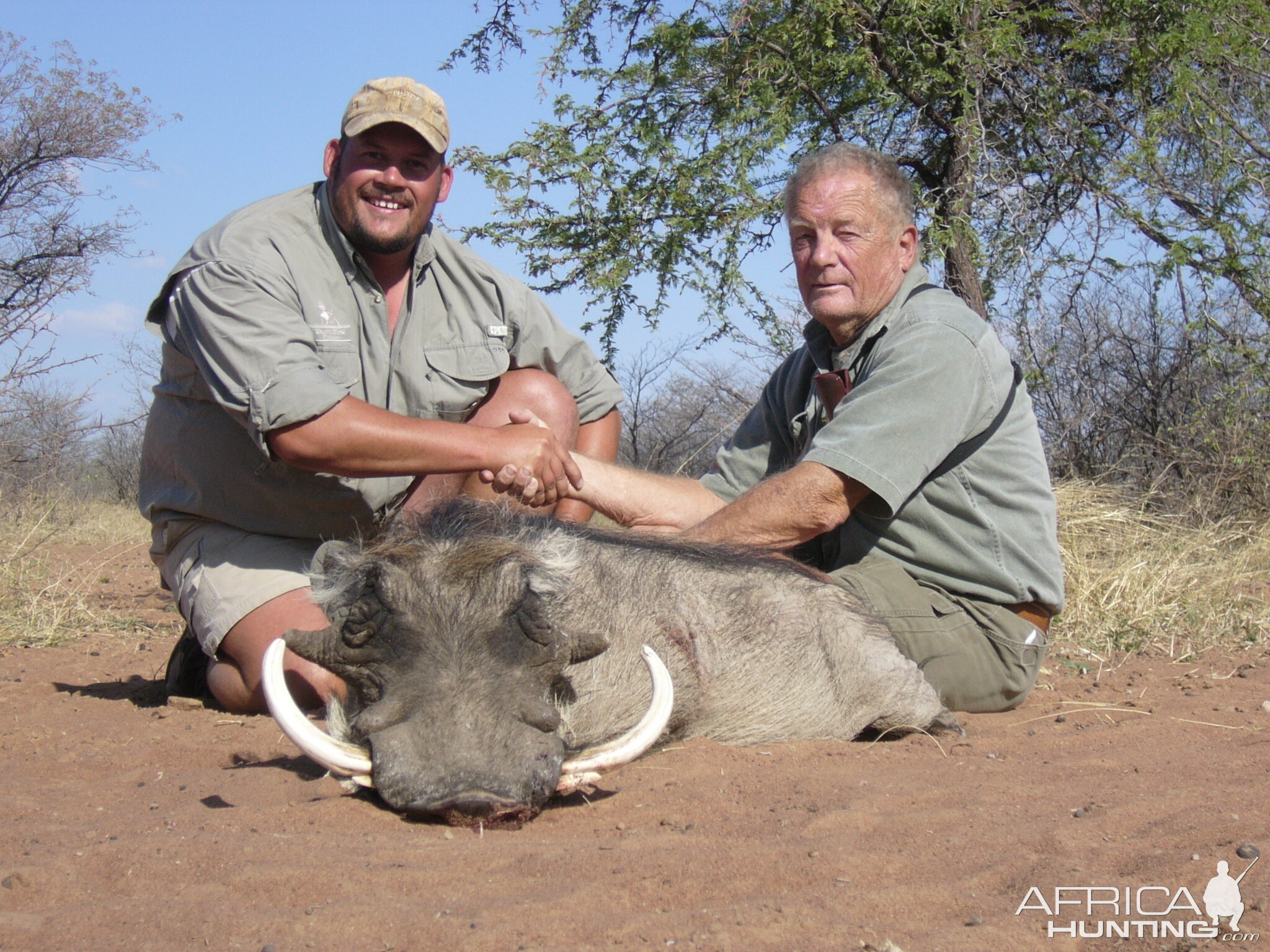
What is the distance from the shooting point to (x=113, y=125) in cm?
1111

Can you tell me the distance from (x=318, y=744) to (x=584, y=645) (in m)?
0.58

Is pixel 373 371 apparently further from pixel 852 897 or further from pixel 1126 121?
pixel 1126 121

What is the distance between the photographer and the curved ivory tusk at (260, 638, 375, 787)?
222 centimetres

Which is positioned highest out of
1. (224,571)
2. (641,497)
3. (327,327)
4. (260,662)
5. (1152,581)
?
(327,327)

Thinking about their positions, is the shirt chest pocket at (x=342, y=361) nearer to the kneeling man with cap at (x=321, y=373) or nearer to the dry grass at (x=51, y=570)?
the kneeling man with cap at (x=321, y=373)

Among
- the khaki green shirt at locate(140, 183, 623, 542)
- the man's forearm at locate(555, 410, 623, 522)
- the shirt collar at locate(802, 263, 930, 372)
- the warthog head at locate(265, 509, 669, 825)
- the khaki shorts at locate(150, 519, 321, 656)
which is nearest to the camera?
the warthog head at locate(265, 509, 669, 825)

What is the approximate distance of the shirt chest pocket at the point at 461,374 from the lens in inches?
156

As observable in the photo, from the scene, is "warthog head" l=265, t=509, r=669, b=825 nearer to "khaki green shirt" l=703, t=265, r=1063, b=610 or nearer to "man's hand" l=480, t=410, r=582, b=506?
"man's hand" l=480, t=410, r=582, b=506

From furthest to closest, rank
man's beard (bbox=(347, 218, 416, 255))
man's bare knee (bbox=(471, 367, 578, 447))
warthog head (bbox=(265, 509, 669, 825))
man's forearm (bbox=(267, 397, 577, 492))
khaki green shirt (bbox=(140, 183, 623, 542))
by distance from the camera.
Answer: man's bare knee (bbox=(471, 367, 578, 447)) < man's beard (bbox=(347, 218, 416, 255)) < khaki green shirt (bbox=(140, 183, 623, 542)) < man's forearm (bbox=(267, 397, 577, 492)) < warthog head (bbox=(265, 509, 669, 825))

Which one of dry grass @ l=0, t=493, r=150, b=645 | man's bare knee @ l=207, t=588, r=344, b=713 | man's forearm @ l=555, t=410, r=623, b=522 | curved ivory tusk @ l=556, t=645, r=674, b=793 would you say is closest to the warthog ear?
curved ivory tusk @ l=556, t=645, r=674, b=793

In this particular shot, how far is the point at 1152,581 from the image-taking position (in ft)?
17.3

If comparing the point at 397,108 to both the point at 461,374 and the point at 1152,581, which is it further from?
the point at 1152,581

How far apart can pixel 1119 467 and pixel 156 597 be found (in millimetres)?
6067

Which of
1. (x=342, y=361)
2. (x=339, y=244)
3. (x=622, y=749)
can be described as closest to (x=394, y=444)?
(x=342, y=361)
